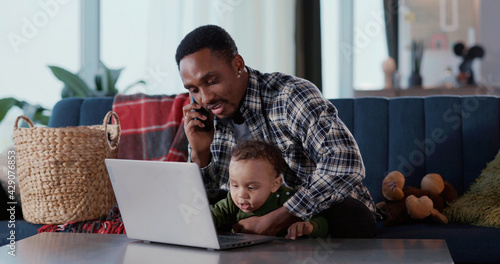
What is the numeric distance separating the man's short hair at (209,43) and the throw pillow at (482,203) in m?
0.91

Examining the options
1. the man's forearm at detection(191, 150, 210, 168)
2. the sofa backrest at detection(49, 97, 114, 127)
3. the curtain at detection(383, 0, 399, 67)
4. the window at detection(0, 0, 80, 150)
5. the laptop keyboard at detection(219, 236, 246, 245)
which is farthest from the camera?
the curtain at detection(383, 0, 399, 67)

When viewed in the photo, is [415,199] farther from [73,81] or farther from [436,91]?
[436,91]

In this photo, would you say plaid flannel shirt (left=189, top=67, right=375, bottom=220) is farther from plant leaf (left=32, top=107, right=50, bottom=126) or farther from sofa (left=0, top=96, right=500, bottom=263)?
plant leaf (left=32, top=107, right=50, bottom=126)

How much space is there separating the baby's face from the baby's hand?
6.9 inches

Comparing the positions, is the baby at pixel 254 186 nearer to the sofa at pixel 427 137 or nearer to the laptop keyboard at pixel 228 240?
the laptop keyboard at pixel 228 240

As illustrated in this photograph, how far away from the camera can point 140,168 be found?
1.13 metres

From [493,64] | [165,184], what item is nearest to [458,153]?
[165,184]

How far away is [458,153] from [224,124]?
893 mm

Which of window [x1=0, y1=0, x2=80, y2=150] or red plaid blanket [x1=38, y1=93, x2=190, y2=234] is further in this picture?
window [x1=0, y1=0, x2=80, y2=150]

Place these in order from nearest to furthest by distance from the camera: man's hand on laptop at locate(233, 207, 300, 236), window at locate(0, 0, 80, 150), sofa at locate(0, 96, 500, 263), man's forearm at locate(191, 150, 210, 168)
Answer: man's hand on laptop at locate(233, 207, 300, 236)
man's forearm at locate(191, 150, 210, 168)
sofa at locate(0, 96, 500, 263)
window at locate(0, 0, 80, 150)

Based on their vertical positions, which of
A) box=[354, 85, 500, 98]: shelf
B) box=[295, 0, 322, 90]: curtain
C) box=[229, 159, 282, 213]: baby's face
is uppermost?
box=[295, 0, 322, 90]: curtain

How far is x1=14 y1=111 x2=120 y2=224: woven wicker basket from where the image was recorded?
1.90m

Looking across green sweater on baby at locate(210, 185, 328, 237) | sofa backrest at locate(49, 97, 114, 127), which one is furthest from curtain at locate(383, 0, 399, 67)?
green sweater on baby at locate(210, 185, 328, 237)

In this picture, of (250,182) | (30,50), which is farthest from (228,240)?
(30,50)
